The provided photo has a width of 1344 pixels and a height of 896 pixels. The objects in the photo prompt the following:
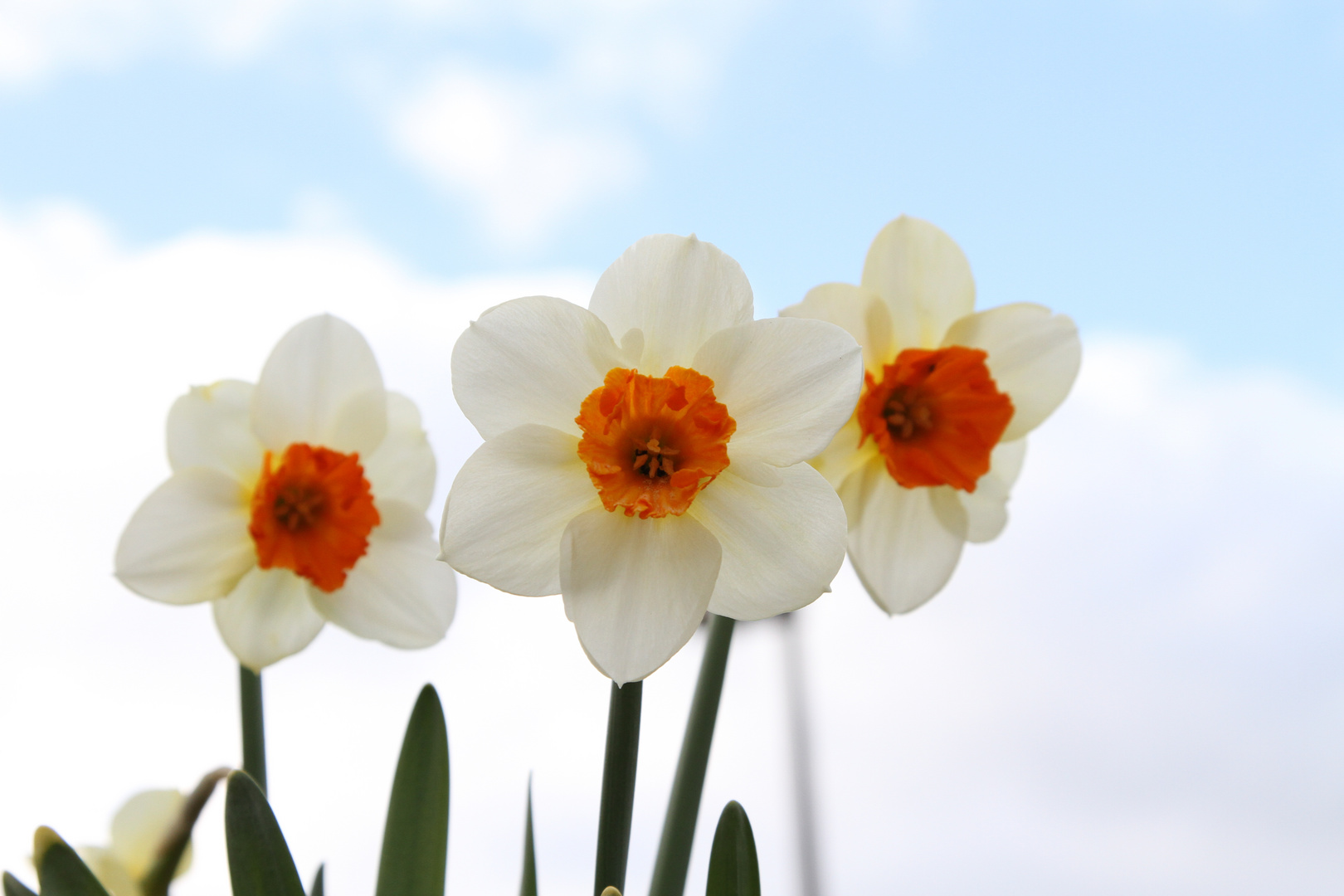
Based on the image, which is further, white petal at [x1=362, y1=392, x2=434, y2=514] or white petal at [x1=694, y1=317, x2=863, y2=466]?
white petal at [x1=362, y1=392, x2=434, y2=514]

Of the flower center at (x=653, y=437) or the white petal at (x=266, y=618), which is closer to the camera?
the flower center at (x=653, y=437)

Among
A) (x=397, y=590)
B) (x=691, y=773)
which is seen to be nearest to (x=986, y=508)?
(x=691, y=773)

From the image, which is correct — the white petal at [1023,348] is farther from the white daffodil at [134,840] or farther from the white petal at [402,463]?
the white daffodil at [134,840]

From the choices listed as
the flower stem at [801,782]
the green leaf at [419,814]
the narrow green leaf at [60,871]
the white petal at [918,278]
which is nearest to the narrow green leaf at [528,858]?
the green leaf at [419,814]

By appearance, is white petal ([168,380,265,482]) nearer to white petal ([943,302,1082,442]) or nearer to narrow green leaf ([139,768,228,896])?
narrow green leaf ([139,768,228,896])

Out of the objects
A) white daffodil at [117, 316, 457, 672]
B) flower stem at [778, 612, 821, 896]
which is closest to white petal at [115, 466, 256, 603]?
white daffodil at [117, 316, 457, 672]

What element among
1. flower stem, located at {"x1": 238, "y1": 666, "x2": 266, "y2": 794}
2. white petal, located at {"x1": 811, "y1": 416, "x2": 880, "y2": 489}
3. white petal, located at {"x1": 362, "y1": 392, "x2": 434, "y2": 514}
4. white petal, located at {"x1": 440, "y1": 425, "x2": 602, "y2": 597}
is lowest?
flower stem, located at {"x1": 238, "y1": 666, "x2": 266, "y2": 794}

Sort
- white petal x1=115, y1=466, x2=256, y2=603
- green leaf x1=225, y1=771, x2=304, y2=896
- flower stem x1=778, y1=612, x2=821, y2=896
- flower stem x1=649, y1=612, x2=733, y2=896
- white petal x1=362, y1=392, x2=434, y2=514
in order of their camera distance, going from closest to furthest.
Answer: green leaf x1=225, y1=771, x2=304, y2=896 < flower stem x1=649, y1=612, x2=733, y2=896 < white petal x1=115, y1=466, x2=256, y2=603 < white petal x1=362, y1=392, x2=434, y2=514 < flower stem x1=778, y1=612, x2=821, y2=896

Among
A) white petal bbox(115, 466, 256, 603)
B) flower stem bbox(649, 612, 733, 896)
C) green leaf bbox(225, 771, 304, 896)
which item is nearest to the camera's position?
green leaf bbox(225, 771, 304, 896)
